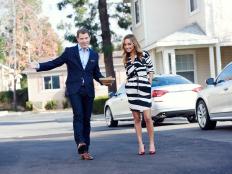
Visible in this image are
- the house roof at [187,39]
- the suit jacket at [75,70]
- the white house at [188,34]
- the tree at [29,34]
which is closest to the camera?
the suit jacket at [75,70]

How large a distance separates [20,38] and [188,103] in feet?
190

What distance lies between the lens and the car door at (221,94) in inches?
533

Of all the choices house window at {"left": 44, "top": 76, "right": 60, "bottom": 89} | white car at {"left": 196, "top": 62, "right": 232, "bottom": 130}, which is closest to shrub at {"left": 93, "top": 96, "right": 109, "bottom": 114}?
white car at {"left": 196, "top": 62, "right": 232, "bottom": 130}

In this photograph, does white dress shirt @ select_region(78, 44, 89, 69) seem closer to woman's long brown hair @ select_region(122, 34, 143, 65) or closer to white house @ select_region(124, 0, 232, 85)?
woman's long brown hair @ select_region(122, 34, 143, 65)

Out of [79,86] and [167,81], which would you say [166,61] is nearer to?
[167,81]

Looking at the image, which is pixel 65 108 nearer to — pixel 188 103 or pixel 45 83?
pixel 45 83

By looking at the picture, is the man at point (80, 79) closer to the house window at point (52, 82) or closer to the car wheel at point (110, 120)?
the car wheel at point (110, 120)

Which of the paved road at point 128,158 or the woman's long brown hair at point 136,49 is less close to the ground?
the woman's long brown hair at point 136,49

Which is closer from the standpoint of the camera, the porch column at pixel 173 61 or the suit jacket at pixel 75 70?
the suit jacket at pixel 75 70

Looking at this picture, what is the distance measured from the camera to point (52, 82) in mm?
56938

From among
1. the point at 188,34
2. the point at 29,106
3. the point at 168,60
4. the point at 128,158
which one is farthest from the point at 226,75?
the point at 29,106

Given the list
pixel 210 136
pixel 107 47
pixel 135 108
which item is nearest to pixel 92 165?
pixel 135 108

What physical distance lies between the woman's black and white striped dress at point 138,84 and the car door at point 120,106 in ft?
28.4

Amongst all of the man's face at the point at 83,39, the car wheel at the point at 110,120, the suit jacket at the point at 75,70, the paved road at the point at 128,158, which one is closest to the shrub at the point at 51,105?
the car wheel at the point at 110,120
